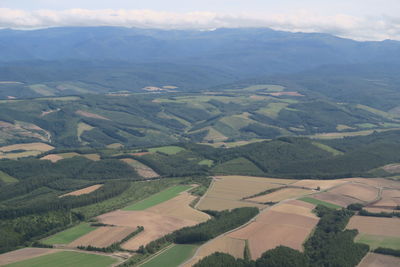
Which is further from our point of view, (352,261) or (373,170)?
(373,170)

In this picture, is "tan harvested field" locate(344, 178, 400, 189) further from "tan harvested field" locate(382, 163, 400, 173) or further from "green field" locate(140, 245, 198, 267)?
"green field" locate(140, 245, 198, 267)

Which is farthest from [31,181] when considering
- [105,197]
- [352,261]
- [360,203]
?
[352,261]

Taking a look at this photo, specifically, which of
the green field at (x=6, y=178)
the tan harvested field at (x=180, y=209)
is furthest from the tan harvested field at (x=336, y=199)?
the green field at (x=6, y=178)

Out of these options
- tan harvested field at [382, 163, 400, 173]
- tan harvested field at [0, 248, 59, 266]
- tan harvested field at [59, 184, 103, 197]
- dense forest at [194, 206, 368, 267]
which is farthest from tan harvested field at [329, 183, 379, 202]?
tan harvested field at [0, 248, 59, 266]

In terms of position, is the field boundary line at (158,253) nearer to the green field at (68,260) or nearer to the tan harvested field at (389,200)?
the green field at (68,260)

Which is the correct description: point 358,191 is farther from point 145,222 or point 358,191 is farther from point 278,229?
point 145,222

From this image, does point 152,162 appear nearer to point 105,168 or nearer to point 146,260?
point 105,168

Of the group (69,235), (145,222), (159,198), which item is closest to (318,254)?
(145,222)
